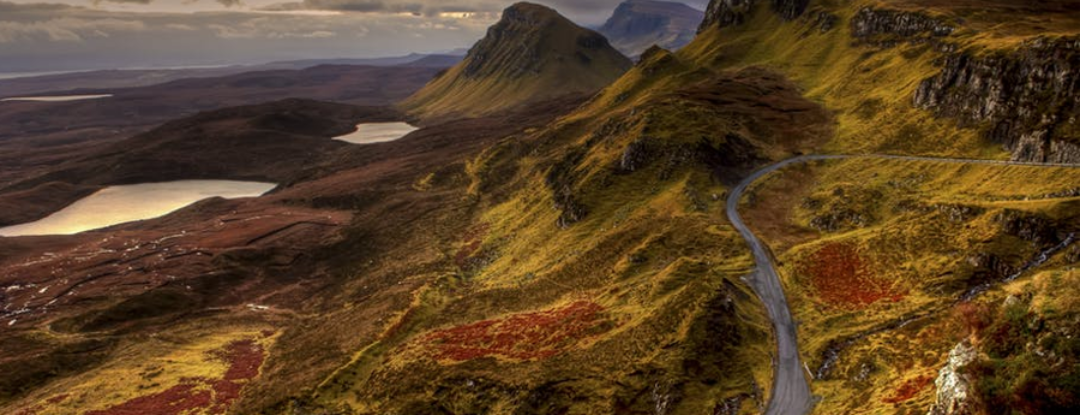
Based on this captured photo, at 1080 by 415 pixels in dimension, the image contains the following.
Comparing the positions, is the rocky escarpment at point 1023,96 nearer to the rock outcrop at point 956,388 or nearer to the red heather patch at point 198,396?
the rock outcrop at point 956,388

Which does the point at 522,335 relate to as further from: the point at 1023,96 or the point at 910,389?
the point at 1023,96

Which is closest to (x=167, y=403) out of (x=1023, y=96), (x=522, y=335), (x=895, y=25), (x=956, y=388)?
(x=522, y=335)

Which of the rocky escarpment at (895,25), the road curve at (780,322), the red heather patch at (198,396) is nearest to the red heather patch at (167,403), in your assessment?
the red heather patch at (198,396)

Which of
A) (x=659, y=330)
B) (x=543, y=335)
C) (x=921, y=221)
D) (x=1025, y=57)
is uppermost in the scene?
(x=1025, y=57)

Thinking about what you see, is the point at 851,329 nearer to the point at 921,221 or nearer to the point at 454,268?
the point at 921,221

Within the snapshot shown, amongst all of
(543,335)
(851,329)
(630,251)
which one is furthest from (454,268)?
(851,329)

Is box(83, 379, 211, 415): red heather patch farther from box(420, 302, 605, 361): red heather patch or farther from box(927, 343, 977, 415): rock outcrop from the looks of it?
box(927, 343, 977, 415): rock outcrop
